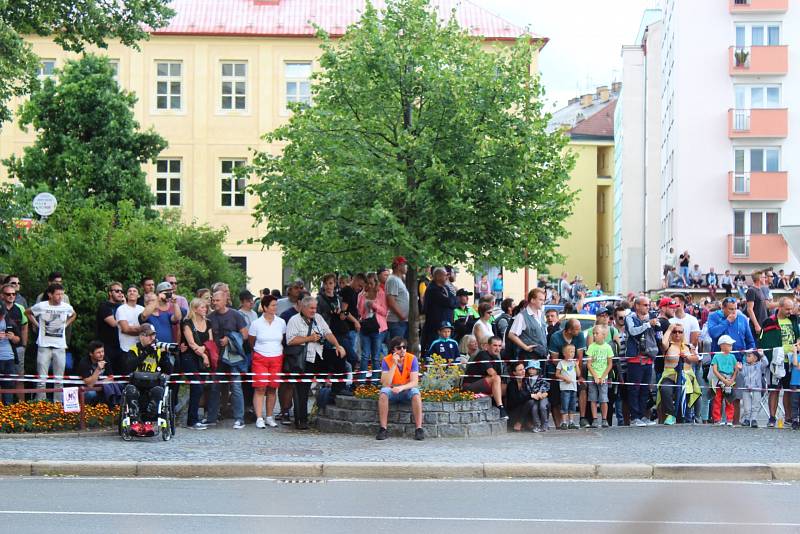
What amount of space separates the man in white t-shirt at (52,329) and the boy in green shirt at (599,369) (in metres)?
7.35

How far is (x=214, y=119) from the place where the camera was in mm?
50094

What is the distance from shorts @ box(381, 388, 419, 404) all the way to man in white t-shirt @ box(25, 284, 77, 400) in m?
4.50

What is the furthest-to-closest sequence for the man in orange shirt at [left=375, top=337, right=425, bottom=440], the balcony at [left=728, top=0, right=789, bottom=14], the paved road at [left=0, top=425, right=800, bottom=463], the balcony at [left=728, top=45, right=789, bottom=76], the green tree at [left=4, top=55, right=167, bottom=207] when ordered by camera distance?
the balcony at [left=728, top=0, right=789, bottom=14] < the balcony at [left=728, top=45, right=789, bottom=76] < the green tree at [left=4, top=55, right=167, bottom=207] < the man in orange shirt at [left=375, top=337, right=425, bottom=440] < the paved road at [left=0, top=425, right=800, bottom=463]

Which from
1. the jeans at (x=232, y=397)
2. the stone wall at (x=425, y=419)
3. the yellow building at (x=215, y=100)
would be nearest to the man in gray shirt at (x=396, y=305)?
the stone wall at (x=425, y=419)

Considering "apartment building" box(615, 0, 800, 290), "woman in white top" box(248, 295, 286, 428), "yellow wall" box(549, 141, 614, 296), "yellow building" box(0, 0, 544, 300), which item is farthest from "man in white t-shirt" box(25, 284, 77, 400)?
"yellow wall" box(549, 141, 614, 296)

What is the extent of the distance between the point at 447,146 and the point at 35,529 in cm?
1230

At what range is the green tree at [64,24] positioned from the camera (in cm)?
1969

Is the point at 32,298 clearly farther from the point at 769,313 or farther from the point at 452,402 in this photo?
the point at 769,313

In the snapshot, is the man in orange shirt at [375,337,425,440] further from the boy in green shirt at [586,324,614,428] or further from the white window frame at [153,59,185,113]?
the white window frame at [153,59,185,113]

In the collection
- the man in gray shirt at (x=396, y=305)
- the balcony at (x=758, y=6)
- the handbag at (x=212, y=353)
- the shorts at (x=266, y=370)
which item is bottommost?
the shorts at (x=266, y=370)

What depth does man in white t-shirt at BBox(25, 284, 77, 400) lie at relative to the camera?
16562mm

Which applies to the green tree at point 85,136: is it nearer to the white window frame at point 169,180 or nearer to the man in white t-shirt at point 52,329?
the white window frame at point 169,180

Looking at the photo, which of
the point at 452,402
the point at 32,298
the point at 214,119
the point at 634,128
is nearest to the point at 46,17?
the point at 32,298

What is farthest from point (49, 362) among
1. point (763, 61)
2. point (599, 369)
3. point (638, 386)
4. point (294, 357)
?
point (763, 61)
